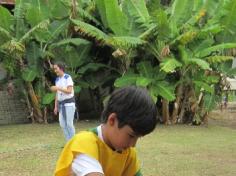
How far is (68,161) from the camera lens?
2.17 metres

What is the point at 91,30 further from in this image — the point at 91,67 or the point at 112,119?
the point at 112,119

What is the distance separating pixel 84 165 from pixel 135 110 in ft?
1.08

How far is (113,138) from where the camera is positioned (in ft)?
7.03

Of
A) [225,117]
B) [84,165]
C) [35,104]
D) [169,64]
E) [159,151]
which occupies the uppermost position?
[84,165]

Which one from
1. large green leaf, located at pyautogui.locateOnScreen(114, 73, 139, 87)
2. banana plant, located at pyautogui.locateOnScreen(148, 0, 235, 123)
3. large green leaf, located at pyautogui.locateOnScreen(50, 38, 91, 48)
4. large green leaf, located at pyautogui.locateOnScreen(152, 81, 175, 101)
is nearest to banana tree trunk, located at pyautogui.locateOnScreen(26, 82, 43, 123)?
large green leaf, located at pyautogui.locateOnScreen(50, 38, 91, 48)

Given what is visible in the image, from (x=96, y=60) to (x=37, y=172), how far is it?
21.9ft

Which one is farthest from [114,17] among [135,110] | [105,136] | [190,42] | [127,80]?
[135,110]

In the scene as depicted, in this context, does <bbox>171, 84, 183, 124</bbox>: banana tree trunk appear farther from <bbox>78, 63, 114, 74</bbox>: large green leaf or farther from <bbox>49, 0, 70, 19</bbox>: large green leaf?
<bbox>49, 0, 70, 19</bbox>: large green leaf

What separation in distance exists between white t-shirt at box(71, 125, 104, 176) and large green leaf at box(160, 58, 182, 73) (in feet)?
30.0

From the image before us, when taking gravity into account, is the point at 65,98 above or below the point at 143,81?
above

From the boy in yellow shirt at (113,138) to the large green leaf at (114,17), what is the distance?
30.7 feet

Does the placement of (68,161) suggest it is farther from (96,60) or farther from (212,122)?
(212,122)

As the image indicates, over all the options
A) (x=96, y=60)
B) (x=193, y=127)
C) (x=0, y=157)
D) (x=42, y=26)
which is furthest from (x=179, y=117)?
(x=0, y=157)

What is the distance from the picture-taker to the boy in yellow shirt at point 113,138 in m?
2.01
